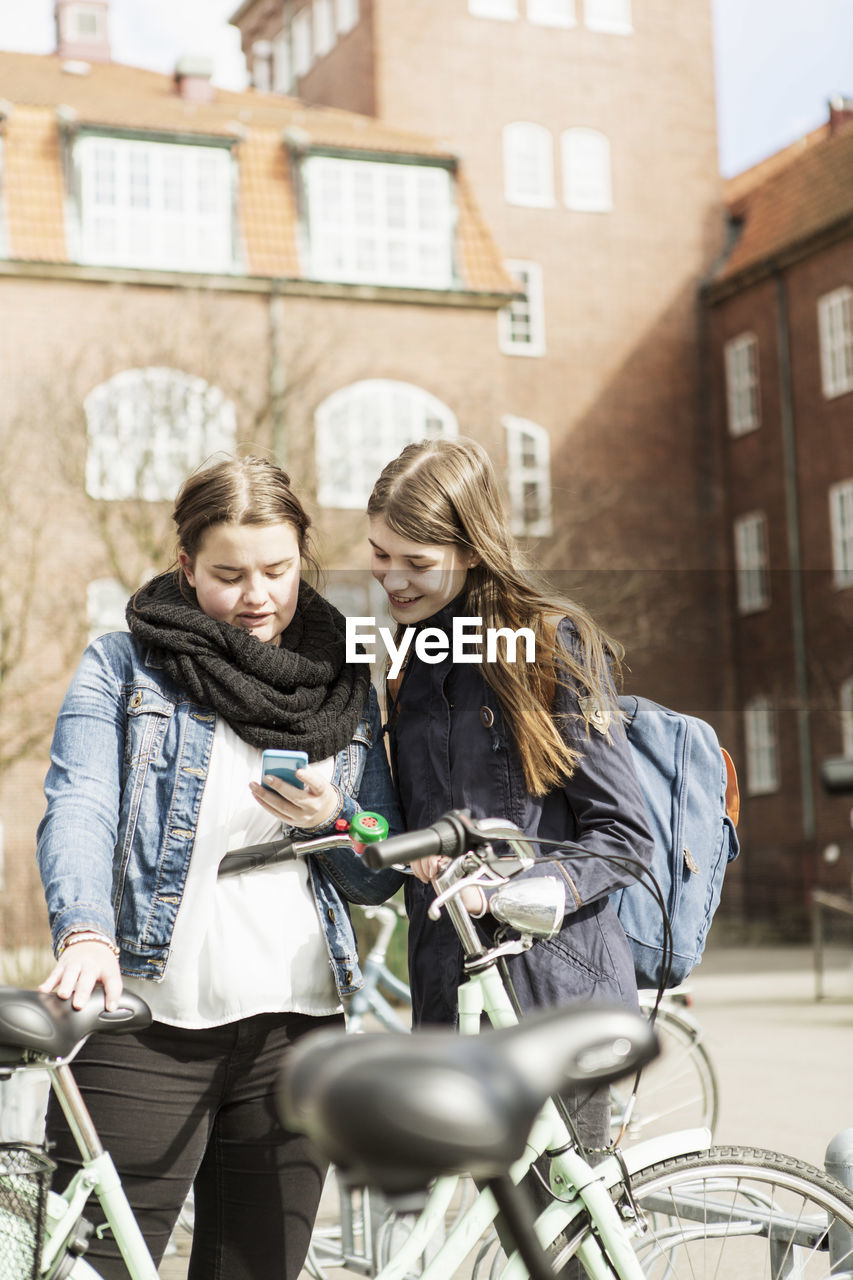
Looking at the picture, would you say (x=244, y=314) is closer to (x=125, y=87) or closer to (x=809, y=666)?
(x=125, y=87)

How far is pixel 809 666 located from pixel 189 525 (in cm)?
2776

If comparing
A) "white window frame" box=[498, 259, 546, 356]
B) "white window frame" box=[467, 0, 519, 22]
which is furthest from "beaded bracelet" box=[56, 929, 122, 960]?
"white window frame" box=[467, 0, 519, 22]

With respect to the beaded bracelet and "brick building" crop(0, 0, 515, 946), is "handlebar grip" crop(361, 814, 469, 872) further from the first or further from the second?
"brick building" crop(0, 0, 515, 946)

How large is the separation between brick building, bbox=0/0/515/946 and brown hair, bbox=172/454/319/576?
1548cm

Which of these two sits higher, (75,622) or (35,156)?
(35,156)

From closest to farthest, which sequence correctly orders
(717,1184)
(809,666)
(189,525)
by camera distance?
(717,1184), (189,525), (809,666)

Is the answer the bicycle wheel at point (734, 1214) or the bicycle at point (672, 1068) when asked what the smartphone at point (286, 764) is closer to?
the bicycle wheel at point (734, 1214)

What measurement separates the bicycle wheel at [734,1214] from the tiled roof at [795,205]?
28.6 metres

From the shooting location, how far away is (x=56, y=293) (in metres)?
25.0

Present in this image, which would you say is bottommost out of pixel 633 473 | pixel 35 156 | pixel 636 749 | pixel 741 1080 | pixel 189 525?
pixel 741 1080

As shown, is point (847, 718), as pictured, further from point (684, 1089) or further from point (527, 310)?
point (684, 1089)

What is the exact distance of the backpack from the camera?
3.04 meters

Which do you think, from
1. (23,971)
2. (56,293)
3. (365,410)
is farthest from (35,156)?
(23,971)

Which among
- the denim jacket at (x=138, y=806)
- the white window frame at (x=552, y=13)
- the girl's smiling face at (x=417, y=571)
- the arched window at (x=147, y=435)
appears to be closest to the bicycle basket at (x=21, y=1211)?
the denim jacket at (x=138, y=806)
